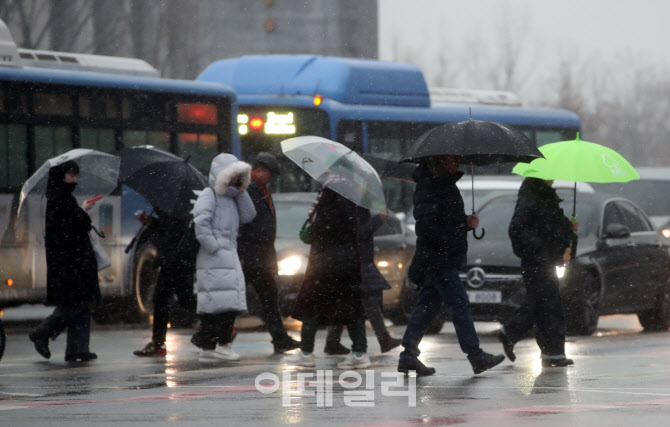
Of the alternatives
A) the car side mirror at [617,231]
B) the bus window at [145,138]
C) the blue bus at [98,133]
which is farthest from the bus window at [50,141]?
the car side mirror at [617,231]

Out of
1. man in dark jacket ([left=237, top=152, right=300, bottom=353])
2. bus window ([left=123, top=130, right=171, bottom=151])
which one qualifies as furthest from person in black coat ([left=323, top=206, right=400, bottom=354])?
bus window ([left=123, top=130, right=171, bottom=151])

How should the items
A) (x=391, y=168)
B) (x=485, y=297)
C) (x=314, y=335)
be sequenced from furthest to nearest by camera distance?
(x=391, y=168)
(x=485, y=297)
(x=314, y=335)

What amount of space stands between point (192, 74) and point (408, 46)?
2227 centimetres

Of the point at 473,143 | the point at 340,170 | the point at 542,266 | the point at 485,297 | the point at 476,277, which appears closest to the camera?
the point at 473,143

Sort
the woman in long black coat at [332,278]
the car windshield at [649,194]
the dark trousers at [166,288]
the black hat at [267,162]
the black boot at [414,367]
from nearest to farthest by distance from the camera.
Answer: the black boot at [414,367] < the woman in long black coat at [332,278] < the black hat at [267,162] < the dark trousers at [166,288] < the car windshield at [649,194]

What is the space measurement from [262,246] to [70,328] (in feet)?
5.82

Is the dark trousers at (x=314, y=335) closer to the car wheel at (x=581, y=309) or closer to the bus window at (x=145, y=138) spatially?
the car wheel at (x=581, y=309)

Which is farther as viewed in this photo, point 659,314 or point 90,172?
point 659,314

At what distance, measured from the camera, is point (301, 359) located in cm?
1202

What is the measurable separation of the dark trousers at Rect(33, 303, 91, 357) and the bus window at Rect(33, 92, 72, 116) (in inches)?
190

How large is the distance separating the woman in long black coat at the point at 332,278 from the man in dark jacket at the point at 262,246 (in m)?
1.14

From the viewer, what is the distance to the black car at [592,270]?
1519 cm

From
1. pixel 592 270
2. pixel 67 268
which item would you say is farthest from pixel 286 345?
pixel 592 270

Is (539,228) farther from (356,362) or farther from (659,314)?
(659,314)
